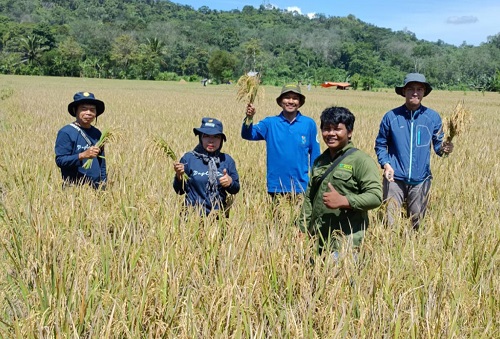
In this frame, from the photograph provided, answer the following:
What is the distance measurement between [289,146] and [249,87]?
2.15 feet

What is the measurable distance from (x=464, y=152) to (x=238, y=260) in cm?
613

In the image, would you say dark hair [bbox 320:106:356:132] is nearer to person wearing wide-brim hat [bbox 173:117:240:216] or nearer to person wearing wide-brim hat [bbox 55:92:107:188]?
person wearing wide-brim hat [bbox 173:117:240:216]

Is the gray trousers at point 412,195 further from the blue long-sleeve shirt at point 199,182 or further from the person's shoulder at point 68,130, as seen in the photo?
the person's shoulder at point 68,130

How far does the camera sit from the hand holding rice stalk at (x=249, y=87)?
13.2ft

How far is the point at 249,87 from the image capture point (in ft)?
13.5

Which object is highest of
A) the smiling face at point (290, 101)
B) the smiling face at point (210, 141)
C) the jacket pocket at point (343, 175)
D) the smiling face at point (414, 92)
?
the smiling face at point (414, 92)

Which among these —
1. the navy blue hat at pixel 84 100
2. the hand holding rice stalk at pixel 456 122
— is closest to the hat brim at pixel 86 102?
the navy blue hat at pixel 84 100

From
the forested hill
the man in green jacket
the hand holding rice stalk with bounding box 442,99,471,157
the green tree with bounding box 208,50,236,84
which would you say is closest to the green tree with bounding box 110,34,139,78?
the forested hill

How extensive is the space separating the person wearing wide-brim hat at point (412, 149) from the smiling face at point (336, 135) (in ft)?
3.88

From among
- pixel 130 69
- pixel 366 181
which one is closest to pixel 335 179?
pixel 366 181

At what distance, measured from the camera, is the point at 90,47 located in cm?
8431

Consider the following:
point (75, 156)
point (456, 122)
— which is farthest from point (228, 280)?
point (456, 122)

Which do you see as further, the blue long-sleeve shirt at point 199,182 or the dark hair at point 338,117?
the blue long-sleeve shirt at point 199,182

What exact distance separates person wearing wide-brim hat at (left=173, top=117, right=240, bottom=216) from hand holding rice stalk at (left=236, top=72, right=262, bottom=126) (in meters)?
0.63
